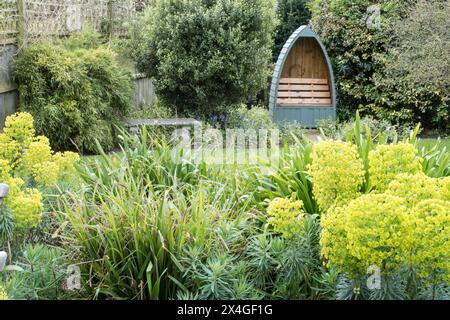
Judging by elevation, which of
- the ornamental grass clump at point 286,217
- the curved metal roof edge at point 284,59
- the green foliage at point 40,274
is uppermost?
the curved metal roof edge at point 284,59

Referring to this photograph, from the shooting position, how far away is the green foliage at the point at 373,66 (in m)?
12.5

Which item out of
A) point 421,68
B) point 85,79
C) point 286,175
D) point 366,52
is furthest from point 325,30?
point 286,175

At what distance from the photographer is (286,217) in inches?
135

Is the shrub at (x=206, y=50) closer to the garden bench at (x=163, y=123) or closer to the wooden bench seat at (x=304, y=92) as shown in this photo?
the garden bench at (x=163, y=123)

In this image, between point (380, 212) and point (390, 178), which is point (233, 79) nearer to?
point (390, 178)

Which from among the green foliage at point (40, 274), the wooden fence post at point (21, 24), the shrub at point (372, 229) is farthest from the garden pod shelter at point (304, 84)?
the shrub at point (372, 229)

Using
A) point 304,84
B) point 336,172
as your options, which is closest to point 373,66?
point 304,84

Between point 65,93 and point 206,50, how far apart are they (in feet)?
8.22

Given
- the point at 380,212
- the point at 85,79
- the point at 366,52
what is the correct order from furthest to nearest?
1. the point at 366,52
2. the point at 85,79
3. the point at 380,212

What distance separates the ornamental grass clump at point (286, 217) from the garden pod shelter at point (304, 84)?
8589mm

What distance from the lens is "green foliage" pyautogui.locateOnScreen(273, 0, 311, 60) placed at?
15930 millimetres

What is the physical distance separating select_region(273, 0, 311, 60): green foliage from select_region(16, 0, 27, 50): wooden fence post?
770cm

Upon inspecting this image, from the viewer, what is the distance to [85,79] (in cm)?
913

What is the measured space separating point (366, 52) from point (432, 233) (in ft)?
34.9
